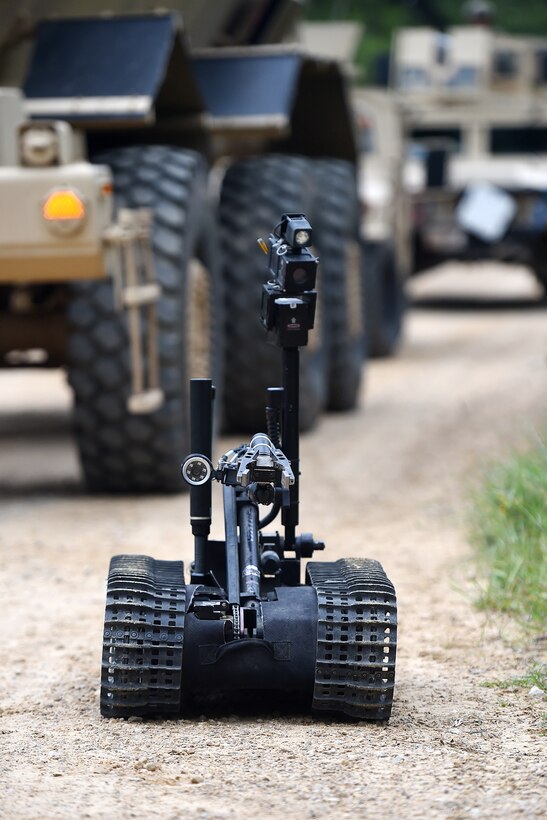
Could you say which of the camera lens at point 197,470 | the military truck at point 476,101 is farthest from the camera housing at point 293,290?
the military truck at point 476,101

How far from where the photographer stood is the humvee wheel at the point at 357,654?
139 inches

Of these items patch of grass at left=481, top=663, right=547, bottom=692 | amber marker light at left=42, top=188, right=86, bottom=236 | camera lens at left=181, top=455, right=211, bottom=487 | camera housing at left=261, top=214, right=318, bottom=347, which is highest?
camera housing at left=261, top=214, right=318, bottom=347

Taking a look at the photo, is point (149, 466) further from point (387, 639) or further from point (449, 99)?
point (449, 99)

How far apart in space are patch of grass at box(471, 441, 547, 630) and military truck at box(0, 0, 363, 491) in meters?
1.28

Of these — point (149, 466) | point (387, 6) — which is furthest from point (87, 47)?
point (387, 6)

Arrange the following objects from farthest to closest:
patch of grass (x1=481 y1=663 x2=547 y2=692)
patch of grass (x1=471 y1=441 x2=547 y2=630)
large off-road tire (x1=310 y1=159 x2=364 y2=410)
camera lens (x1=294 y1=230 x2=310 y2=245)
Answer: large off-road tire (x1=310 y1=159 x2=364 y2=410) < patch of grass (x1=471 y1=441 x2=547 y2=630) < patch of grass (x1=481 y1=663 x2=547 y2=692) < camera lens (x1=294 y1=230 x2=310 y2=245)

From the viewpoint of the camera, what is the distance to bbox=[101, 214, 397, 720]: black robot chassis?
3.52 m

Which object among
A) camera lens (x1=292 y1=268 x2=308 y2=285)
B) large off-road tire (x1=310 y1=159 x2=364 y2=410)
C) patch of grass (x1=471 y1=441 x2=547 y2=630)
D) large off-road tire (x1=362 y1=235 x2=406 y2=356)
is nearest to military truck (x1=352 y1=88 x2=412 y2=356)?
large off-road tire (x1=362 y1=235 x2=406 y2=356)

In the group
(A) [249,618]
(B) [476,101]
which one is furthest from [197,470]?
(B) [476,101]

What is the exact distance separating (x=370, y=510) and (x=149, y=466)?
0.88 meters

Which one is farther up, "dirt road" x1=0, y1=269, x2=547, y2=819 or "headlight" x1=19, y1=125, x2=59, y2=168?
"headlight" x1=19, y1=125, x2=59, y2=168

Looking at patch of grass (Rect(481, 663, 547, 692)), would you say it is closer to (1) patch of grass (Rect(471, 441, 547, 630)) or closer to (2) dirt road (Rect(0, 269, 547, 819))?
(2) dirt road (Rect(0, 269, 547, 819))

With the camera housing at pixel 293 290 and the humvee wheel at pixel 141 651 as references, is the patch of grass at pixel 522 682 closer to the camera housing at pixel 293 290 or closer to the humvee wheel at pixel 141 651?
the humvee wheel at pixel 141 651

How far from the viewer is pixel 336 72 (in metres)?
9.38
